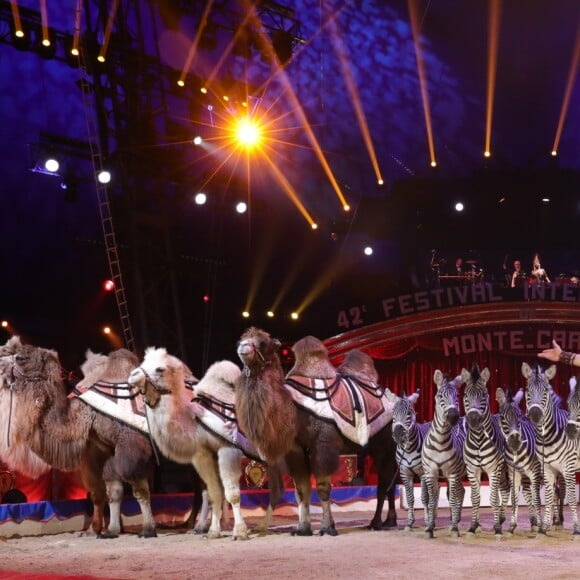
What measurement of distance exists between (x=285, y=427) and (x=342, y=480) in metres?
7.26

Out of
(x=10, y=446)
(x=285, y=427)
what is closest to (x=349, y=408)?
(x=285, y=427)

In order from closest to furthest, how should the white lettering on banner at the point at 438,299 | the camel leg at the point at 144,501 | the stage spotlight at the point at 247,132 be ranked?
1. the camel leg at the point at 144,501
2. the white lettering on banner at the point at 438,299
3. the stage spotlight at the point at 247,132

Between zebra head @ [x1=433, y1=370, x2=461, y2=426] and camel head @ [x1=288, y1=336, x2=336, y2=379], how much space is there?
6.32ft

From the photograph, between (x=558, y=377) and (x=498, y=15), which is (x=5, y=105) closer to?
(x=498, y=15)

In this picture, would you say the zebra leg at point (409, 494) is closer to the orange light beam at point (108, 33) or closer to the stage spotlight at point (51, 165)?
the stage spotlight at point (51, 165)

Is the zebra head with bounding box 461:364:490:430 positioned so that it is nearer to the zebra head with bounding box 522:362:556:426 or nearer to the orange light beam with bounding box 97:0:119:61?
the zebra head with bounding box 522:362:556:426

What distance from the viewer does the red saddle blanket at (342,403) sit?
955 cm

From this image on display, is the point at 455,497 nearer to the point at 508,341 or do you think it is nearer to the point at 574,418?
the point at 574,418

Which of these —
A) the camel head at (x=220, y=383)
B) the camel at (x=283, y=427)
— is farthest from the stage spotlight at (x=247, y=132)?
the camel at (x=283, y=427)

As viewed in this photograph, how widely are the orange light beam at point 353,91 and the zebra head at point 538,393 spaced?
513 inches

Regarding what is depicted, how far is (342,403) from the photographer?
9789 millimetres

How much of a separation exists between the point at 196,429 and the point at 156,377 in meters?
0.83

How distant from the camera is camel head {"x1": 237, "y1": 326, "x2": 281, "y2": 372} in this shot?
8.74 meters

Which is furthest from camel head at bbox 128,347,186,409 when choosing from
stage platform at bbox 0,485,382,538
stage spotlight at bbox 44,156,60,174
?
stage spotlight at bbox 44,156,60,174
